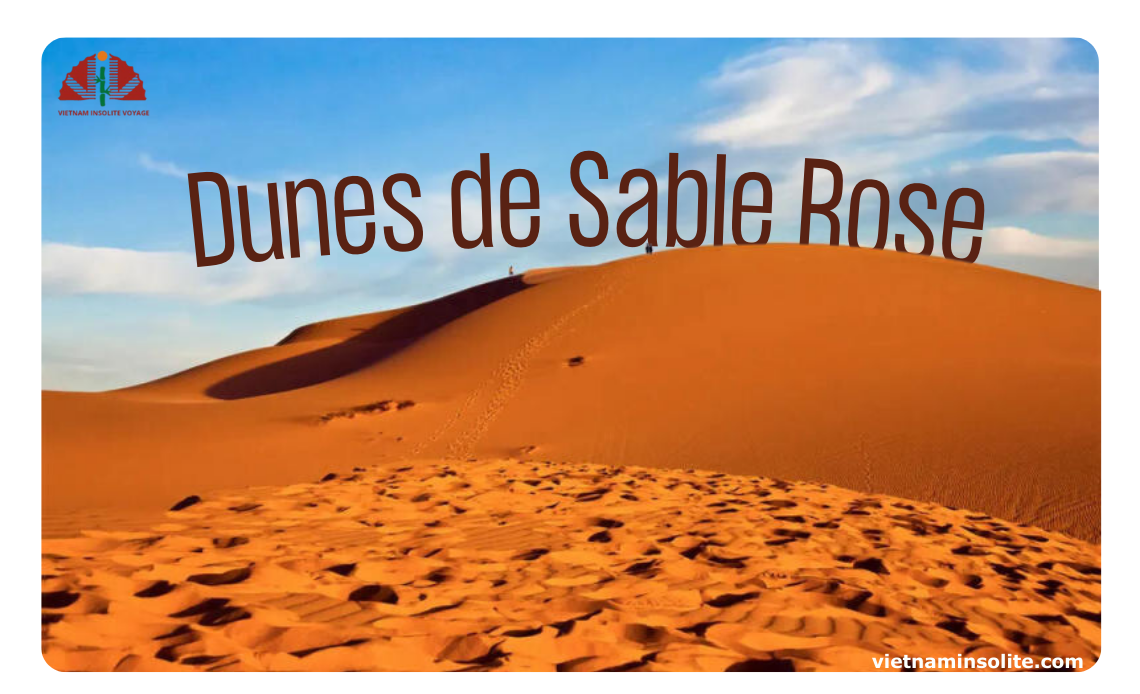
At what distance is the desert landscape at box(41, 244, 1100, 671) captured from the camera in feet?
14.4

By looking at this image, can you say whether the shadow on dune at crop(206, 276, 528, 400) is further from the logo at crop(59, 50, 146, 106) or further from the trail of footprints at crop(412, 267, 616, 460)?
the logo at crop(59, 50, 146, 106)

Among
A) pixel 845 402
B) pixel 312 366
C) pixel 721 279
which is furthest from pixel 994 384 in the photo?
pixel 312 366

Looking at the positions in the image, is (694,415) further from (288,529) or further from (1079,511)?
(288,529)

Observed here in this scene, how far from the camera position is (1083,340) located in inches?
631

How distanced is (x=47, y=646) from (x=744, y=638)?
3.28 meters

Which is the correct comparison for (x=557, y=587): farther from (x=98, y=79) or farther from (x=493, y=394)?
(x=493, y=394)

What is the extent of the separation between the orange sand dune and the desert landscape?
0.22 feet

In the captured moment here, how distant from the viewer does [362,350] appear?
27.7m

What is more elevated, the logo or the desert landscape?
the logo

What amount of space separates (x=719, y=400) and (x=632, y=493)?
5.40 meters

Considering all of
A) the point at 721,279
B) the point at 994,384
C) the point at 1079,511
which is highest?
the point at 721,279

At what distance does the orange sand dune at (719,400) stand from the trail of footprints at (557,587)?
1.86 m

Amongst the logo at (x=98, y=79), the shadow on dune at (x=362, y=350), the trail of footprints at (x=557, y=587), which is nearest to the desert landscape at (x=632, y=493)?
the trail of footprints at (x=557, y=587)

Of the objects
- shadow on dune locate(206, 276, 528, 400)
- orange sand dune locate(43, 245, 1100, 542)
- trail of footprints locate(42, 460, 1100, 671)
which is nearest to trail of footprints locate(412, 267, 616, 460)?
orange sand dune locate(43, 245, 1100, 542)
